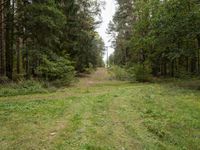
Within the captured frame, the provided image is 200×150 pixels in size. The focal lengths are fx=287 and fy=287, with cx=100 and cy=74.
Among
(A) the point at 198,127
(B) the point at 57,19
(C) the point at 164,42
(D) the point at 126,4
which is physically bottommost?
(A) the point at 198,127

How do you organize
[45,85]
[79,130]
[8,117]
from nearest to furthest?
[79,130] < [8,117] < [45,85]

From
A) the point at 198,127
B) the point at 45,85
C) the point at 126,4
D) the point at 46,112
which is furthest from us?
the point at 126,4

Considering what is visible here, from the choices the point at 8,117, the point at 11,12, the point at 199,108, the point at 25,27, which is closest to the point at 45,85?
the point at 25,27

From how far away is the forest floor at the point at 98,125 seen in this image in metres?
6.37

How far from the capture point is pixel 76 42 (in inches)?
1087

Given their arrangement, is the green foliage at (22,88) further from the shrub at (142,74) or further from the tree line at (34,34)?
the shrub at (142,74)

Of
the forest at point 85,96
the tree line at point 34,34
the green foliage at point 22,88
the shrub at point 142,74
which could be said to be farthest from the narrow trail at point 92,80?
the green foliage at point 22,88

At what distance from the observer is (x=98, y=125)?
7.76m

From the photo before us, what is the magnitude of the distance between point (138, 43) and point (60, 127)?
17.7 meters

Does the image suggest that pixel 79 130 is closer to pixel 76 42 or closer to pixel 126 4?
pixel 76 42

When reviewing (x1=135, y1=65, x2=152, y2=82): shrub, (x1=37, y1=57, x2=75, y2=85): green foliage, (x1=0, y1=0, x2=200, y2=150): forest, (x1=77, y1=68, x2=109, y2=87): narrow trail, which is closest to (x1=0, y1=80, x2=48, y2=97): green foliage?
(x1=0, y1=0, x2=200, y2=150): forest

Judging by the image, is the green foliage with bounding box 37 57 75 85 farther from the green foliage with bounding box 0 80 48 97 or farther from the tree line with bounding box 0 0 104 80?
the green foliage with bounding box 0 80 48 97

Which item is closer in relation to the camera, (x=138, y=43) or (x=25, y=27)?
(x=25, y=27)

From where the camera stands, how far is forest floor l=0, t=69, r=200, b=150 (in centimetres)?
637
